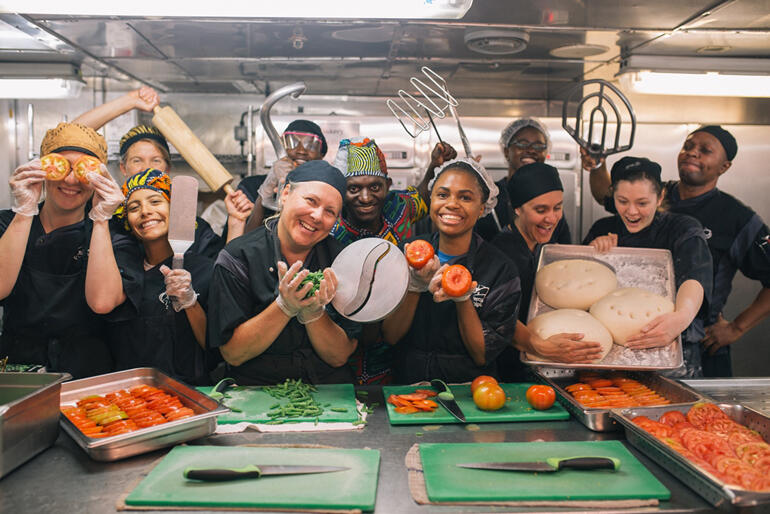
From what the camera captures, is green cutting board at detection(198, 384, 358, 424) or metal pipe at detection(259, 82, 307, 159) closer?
green cutting board at detection(198, 384, 358, 424)

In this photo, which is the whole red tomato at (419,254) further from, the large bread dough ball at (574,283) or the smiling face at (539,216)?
the smiling face at (539,216)

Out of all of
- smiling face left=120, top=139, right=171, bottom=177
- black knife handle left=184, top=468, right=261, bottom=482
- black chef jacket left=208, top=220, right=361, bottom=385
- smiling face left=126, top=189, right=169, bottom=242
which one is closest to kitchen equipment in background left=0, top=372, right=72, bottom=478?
black knife handle left=184, top=468, right=261, bottom=482

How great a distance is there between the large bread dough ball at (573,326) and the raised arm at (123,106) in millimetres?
1977

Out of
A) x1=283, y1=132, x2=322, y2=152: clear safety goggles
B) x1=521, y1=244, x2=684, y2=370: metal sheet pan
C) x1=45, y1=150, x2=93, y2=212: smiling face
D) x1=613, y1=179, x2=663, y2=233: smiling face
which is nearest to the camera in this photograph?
x1=45, y1=150, x2=93, y2=212: smiling face

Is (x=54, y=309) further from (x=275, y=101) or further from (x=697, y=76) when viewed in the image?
(x=697, y=76)

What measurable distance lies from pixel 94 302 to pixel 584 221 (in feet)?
13.6

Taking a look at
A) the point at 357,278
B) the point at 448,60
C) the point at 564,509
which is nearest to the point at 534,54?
the point at 448,60

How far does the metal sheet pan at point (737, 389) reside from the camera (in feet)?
7.15

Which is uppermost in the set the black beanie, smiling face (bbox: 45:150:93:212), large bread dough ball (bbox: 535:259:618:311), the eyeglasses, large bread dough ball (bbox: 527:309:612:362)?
the eyeglasses

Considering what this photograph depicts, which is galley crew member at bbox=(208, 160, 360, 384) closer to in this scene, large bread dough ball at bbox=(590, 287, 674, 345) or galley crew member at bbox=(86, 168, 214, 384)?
galley crew member at bbox=(86, 168, 214, 384)

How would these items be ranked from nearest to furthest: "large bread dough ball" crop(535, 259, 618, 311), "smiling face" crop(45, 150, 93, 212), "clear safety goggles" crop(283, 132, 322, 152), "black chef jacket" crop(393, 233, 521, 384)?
"smiling face" crop(45, 150, 93, 212)
"black chef jacket" crop(393, 233, 521, 384)
"large bread dough ball" crop(535, 259, 618, 311)
"clear safety goggles" crop(283, 132, 322, 152)

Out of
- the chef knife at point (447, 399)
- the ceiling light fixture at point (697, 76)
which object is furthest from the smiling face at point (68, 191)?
the ceiling light fixture at point (697, 76)

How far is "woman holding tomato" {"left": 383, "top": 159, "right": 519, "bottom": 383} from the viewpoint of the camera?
7.71 feet

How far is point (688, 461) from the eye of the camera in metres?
1.47
